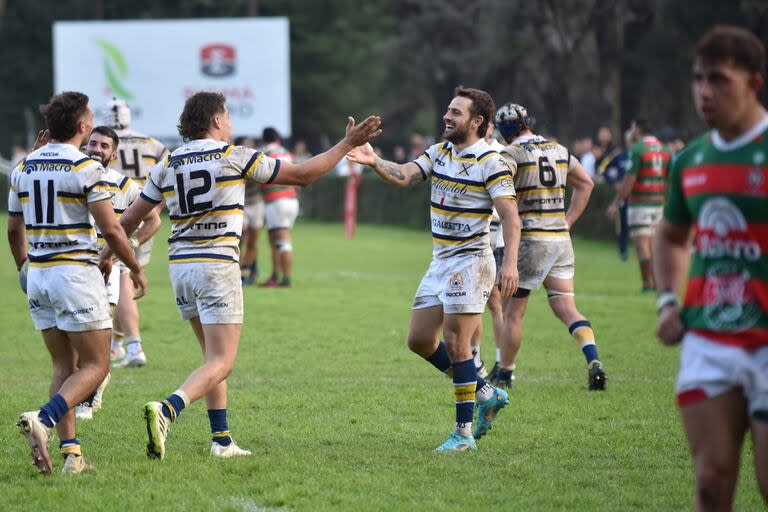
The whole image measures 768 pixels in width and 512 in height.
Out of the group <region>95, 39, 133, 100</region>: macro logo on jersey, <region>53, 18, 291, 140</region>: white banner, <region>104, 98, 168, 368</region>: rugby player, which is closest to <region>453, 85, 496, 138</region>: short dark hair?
<region>104, 98, 168, 368</region>: rugby player

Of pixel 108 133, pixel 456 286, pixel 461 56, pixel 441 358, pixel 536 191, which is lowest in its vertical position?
pixel 441 358

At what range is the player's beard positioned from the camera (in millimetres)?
7695

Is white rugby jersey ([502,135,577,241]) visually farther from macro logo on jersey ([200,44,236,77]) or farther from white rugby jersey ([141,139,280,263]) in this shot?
macro logo on jersey ([200,44,236,77])

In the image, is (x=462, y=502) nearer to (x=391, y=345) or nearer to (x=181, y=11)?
(x=391, y=345)

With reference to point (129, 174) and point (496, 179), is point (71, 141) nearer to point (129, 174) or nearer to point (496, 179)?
point (496, 179)

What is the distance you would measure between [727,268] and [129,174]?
27.4 feet

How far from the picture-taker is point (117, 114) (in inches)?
467

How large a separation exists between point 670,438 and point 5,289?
42.5ft

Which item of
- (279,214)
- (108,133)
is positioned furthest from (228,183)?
(279,214)

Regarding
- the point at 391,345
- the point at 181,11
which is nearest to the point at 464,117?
the point at 391,345

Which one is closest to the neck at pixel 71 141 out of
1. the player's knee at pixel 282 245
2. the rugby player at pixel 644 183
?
the rugby player at pixel 644 183

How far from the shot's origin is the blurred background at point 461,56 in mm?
38188

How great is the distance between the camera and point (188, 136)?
7.21 m

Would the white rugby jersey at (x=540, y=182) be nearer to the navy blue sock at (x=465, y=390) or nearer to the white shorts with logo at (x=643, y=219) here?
the navy blue sock at (x=465, y=390)
